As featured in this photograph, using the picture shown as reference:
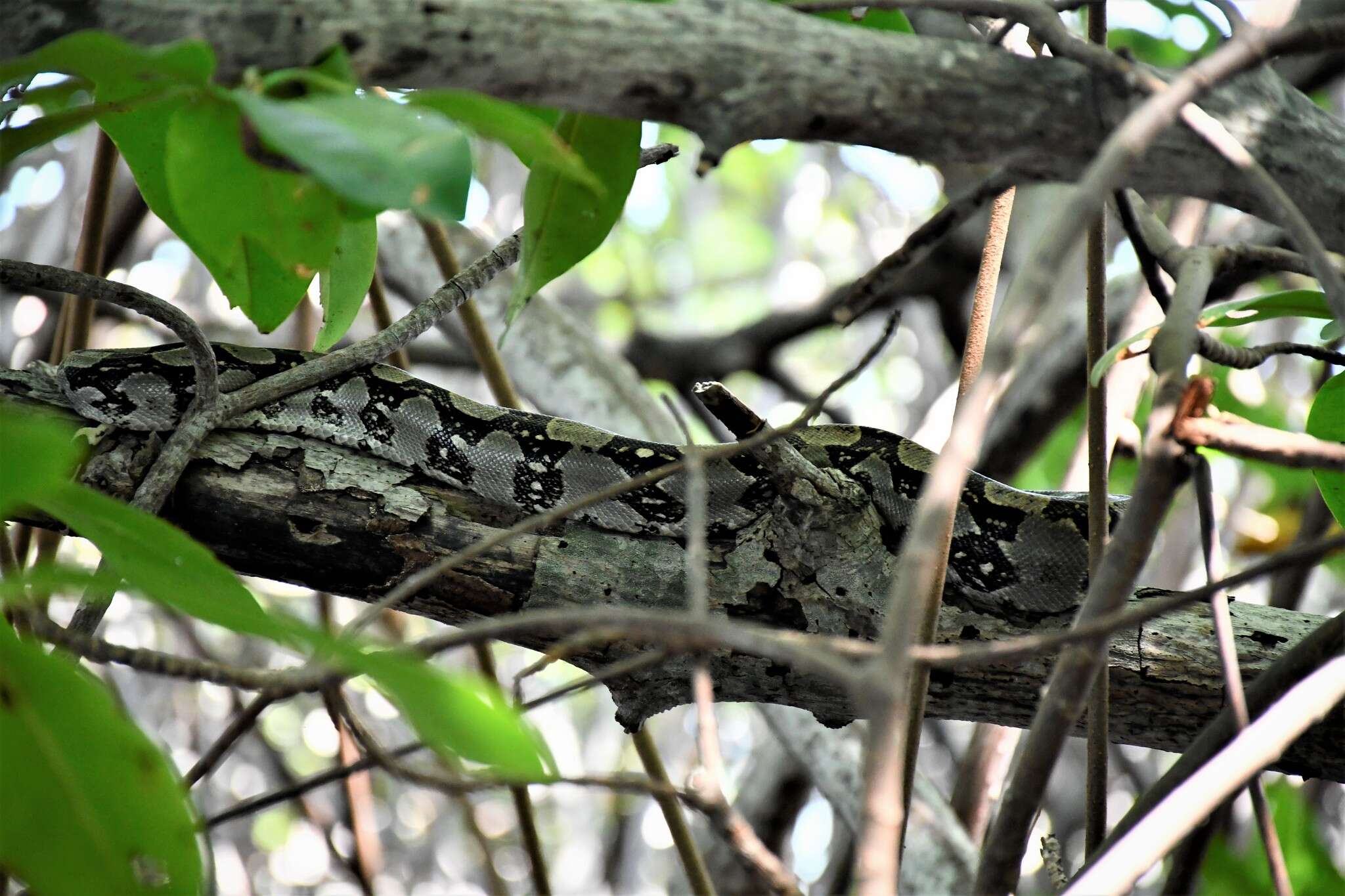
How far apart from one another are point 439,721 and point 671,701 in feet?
5.32

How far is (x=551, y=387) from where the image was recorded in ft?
15.5

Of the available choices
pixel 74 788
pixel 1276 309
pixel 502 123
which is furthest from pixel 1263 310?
pixel 74 788

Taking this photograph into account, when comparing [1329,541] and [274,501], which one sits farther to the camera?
[274,501]

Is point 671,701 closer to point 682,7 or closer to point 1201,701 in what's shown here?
point 1201,701

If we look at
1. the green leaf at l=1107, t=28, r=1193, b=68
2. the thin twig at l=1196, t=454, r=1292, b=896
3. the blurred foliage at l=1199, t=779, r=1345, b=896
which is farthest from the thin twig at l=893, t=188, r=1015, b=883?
the green leaf at l=1107, t=28, r=1193, b=68

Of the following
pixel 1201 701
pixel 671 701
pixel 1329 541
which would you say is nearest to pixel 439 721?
pixel 1329 541

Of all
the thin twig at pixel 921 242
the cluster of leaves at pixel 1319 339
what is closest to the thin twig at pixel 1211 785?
the cluster of leaves at pixel 1319 339

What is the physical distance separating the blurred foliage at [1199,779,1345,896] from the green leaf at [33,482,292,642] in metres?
2.99

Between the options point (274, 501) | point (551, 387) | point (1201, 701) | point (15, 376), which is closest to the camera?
point (1201, 701)

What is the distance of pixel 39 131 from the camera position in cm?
118

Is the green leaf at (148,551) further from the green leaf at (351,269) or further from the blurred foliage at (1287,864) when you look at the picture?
the blurred foliage at (1287,864)

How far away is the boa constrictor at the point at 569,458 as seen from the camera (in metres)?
3.04

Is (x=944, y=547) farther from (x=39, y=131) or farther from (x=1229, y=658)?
(x=39, y=131)

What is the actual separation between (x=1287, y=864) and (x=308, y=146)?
3361mm
